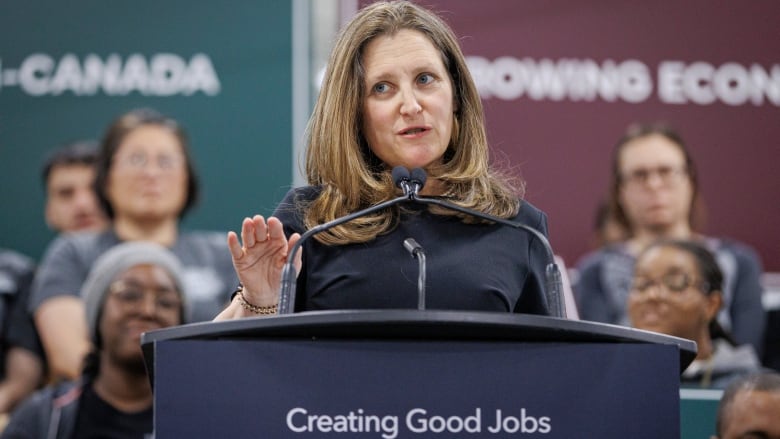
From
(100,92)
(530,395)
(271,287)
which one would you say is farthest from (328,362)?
(100,92)

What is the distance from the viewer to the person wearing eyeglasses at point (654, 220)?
450 centimetres

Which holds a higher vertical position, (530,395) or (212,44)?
(212,44)

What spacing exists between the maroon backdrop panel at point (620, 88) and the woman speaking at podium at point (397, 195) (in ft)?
7.86

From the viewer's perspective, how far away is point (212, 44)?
4793mm

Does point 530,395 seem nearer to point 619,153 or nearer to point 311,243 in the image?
point 311,243

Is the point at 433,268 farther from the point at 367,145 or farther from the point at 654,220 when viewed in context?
the point at 654,220

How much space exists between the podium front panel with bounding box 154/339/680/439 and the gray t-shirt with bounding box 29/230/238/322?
304cm

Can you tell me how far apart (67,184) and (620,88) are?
96.1 inches

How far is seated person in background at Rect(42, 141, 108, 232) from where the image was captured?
15.9ft

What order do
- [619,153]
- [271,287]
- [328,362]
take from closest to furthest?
[328,362] → [271,287] → [619,153]

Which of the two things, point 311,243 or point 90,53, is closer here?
point 311,243

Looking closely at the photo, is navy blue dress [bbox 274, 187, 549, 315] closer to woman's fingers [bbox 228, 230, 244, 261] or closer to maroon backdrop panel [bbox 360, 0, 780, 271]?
woman's fingers [bbox 228, 230, 244, 261]

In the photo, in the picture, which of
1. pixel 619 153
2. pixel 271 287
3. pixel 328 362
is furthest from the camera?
pixel 619 153

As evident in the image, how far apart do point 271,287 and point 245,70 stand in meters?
2.97
